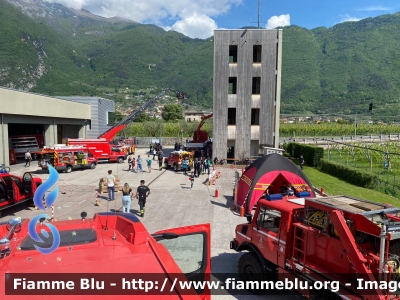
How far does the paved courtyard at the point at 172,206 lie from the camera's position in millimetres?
10133

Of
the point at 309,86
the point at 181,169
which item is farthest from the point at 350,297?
the point at 309,86

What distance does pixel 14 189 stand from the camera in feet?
42.3

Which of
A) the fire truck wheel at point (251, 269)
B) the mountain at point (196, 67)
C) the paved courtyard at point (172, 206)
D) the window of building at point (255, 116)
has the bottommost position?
the paved courtyard at point (172, 206)

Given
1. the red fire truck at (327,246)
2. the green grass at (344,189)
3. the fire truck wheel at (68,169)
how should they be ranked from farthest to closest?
1. the fire truck wheel at (68,169)
2. the green grass at (344,189)
3. the red fire truck at (327,246)

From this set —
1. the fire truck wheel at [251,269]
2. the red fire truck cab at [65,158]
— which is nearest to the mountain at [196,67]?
the red fire truck cab at [65,158]

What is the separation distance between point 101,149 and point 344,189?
21814 millimetres

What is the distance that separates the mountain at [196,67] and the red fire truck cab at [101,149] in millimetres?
86103

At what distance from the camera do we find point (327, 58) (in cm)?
16638

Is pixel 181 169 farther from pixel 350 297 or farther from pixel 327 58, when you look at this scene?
pixel 327 58

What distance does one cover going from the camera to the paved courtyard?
10133 mm

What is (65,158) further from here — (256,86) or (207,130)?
(207,130)

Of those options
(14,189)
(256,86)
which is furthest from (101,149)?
(14,189)

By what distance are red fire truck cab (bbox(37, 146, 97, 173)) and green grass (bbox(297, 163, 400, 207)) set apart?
1811 centimetres

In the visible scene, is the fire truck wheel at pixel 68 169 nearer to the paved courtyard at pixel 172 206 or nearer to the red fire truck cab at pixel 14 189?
the paved courtyard at pixel 172 206
